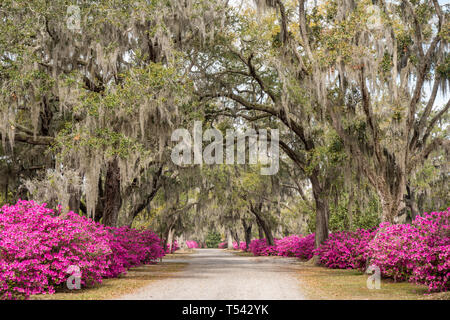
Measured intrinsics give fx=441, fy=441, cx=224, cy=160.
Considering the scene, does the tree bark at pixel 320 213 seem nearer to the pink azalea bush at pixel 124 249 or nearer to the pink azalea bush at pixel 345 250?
the pink azalea bush at pixel 345 250

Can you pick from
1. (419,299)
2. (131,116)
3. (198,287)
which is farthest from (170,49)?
(419,299)

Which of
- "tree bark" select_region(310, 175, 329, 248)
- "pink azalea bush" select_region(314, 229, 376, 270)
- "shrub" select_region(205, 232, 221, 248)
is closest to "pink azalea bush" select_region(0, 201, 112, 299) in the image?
"pink azalea bush" select_region(314, 229, 376, 270)

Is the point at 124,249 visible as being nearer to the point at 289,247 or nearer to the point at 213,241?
the point at 289,247

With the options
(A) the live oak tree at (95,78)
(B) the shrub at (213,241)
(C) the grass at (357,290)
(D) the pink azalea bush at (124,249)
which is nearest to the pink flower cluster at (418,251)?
(C) the grass at (357,290)

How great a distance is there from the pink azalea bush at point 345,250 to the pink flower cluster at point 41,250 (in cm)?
824

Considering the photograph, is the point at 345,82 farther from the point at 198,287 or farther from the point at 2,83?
the point at 2,83

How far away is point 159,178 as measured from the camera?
2141 cm

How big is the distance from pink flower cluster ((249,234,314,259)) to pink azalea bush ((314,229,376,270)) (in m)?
4.97

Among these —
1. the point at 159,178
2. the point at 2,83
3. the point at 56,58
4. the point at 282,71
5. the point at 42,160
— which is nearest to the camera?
the point at 2,83

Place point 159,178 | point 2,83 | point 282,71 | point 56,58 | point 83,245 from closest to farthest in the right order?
point 83,245
point 2,83
point 56,58
point 282,71
point 159,178

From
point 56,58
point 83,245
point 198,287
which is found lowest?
point 198,287

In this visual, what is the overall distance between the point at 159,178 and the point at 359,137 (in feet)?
35.4

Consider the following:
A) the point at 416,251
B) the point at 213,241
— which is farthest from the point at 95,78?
the point at 213,241

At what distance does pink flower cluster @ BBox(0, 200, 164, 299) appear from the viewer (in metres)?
8.12
